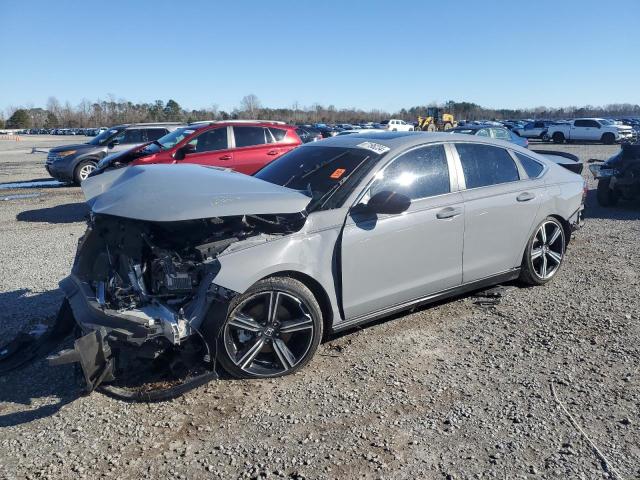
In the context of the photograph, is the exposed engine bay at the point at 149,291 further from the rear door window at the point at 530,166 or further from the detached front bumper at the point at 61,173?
the detached front bumper at the point at 61,173

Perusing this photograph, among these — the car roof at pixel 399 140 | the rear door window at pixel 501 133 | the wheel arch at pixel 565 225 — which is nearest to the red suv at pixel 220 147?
the car roof at pixel 399 140

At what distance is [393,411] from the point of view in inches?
130

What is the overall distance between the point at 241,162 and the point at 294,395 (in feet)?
25.1

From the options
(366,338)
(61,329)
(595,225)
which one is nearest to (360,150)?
(366,338)

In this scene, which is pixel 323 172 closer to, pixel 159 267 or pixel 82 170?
pixel 159 267

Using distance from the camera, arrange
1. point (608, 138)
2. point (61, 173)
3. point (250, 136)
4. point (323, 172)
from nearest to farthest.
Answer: point (323, 172) → point (250, 136) → point (61, 173) → point (608, 138)

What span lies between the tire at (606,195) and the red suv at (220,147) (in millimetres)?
6311

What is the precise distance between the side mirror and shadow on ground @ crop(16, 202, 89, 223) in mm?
7279

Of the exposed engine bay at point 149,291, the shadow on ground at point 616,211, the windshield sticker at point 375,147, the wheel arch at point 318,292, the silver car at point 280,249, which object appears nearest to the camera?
the exposed engine bay at point 149,291

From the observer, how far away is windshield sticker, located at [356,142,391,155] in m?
4.38

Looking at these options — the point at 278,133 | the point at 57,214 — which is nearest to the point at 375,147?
the point at 278,133

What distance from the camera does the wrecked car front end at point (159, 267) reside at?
3297 mm

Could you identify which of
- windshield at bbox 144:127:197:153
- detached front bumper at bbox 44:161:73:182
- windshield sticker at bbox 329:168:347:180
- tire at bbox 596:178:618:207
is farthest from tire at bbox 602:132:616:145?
windshield sticker at bbox 329:168:347:180

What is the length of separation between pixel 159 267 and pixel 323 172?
5.28ft
